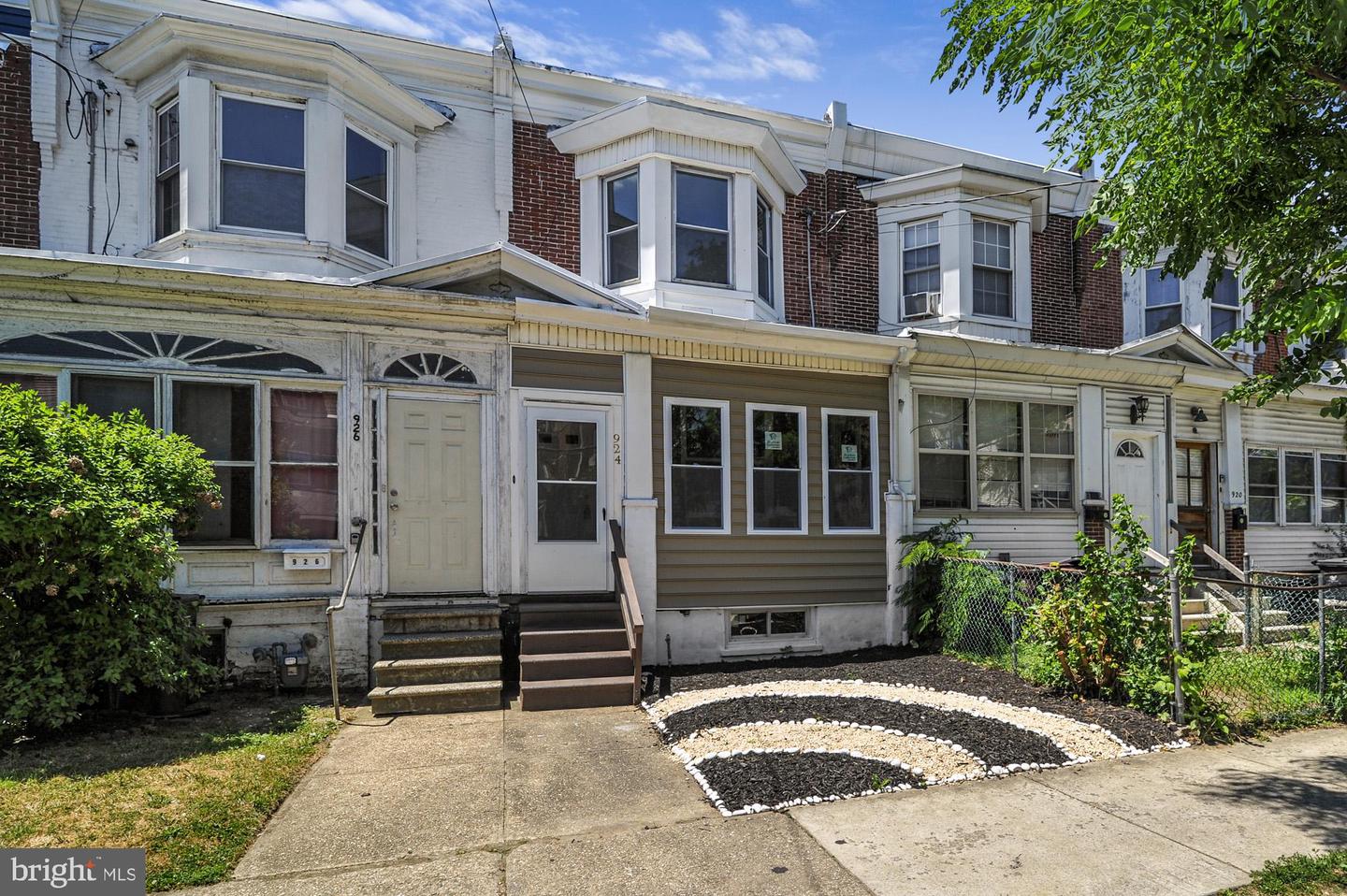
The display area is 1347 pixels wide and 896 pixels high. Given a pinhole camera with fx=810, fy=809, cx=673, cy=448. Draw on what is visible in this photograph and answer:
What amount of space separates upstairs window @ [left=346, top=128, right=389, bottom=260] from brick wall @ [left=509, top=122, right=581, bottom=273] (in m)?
1.52

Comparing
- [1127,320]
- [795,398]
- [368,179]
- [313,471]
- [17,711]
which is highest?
[368,179]

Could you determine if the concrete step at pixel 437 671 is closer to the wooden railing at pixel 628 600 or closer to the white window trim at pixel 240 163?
the wooden railing at pixel 628 600

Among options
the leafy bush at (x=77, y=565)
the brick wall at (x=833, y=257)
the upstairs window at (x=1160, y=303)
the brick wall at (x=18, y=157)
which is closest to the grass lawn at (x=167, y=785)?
the leafy bush at (x=77, y=565)

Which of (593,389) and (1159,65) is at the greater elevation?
(1159,65)

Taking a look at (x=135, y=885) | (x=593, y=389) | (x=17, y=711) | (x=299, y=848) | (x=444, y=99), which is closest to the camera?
(x=135, y=885)

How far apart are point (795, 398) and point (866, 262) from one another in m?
3.42

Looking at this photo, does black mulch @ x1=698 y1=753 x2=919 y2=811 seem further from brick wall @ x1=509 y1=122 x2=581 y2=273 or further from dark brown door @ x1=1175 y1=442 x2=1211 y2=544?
dark brown door @ x1=1175 y1=442 x2=1211 y2=544

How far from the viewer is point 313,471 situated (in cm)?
778

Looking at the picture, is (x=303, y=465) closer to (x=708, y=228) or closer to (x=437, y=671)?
(x=437, y=671)

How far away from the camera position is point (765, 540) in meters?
9.23

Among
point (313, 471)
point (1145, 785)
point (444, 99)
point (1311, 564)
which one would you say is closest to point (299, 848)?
point (313, 471)

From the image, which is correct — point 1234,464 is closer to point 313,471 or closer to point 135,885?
point 313,471

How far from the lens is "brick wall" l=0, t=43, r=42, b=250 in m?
8.46

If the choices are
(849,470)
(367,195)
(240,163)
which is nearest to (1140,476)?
(849,470)
